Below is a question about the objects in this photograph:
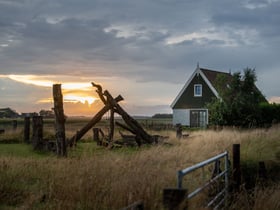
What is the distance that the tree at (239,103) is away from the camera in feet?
126

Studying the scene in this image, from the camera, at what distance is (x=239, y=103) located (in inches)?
1533

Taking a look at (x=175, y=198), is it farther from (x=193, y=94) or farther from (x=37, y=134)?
(x=193, y=94)

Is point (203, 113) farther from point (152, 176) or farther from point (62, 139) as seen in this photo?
point (152, 176)

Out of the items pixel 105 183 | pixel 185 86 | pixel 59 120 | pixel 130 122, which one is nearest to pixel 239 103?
pixel 185 86

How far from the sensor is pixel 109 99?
944 inches

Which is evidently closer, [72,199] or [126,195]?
[126,195]

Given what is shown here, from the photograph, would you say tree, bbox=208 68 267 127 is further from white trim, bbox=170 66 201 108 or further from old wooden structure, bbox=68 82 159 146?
old wooden structure, bbox=68 82 159 146

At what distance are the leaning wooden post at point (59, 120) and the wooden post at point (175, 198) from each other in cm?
1305

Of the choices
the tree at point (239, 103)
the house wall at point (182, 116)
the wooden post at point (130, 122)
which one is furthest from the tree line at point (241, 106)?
the wooden post at point (130, 122)

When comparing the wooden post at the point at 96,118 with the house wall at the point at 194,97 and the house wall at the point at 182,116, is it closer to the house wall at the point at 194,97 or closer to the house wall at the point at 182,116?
the house wall at the point at 194,97

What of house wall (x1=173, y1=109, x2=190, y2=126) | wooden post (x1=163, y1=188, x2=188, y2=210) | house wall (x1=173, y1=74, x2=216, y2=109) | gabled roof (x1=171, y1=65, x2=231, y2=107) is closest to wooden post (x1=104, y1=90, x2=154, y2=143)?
wooden post (x1=163, y1=188, x2=188, y2=210)

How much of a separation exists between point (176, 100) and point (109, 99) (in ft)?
95.8

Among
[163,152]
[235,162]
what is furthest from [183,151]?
[235,162]

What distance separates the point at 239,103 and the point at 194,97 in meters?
12.0
